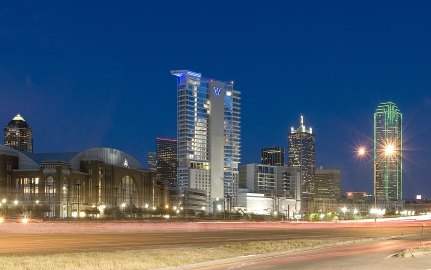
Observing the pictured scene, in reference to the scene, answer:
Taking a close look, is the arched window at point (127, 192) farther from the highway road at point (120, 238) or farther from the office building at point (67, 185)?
the highway road at point (120, 238)

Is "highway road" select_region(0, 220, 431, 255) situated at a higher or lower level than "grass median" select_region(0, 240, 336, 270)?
lower

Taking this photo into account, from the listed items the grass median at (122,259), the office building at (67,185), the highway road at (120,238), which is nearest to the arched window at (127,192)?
the office building at (67,185)

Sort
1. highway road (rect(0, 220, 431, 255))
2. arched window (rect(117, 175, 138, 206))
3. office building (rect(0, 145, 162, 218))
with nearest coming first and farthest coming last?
1. highway road (rect(0, 220, 431, 255))
2. office building (rect(0, 145, 162, 218))
3. arched window (rect(117, 175, 138, 206))

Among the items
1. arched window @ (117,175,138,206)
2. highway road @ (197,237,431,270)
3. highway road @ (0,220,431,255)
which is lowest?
arched window @ (117,175,138,206)

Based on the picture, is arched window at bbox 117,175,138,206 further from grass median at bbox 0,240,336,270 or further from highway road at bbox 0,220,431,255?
grass median at bbox 0,240,336,270

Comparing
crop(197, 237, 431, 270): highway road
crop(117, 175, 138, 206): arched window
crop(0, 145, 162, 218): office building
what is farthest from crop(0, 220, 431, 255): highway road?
crop(117, 175, 138, 206): arched window

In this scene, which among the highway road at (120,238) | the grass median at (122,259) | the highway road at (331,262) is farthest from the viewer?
A: the highway road at (120,238)

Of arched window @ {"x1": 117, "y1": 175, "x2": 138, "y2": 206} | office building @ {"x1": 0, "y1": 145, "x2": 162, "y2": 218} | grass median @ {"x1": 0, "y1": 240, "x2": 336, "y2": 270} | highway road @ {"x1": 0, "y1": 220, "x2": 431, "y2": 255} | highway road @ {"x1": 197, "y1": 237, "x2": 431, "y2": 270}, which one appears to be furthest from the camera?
arched window @ {"x1": 117, "y1": 175, "x2": 138, "y2": 206}

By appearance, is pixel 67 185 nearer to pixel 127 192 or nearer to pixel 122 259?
pixel 127 192

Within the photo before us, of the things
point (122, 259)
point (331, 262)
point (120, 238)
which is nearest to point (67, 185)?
point (120, 238)

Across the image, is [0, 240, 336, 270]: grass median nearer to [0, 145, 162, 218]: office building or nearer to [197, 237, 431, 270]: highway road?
[197, 237, 431, 270]: highway road

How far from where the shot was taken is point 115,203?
17450cm

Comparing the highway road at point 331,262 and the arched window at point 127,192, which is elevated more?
the highway road at point 331,262

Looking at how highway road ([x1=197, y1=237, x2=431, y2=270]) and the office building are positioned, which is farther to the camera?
the office building
